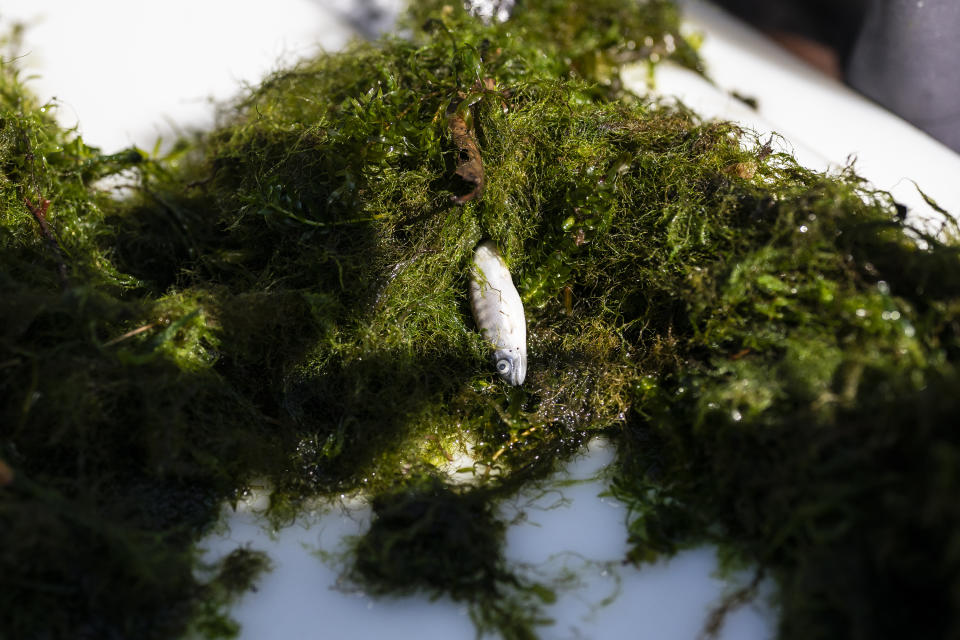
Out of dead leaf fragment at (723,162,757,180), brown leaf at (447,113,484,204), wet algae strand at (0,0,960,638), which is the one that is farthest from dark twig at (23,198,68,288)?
dead leaf fragment at (723,162,757,180)

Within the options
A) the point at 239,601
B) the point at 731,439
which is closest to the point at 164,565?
the point at 239,601

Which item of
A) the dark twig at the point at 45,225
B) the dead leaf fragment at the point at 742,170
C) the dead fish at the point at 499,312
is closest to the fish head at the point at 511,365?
the dead fish at the point at 499,312

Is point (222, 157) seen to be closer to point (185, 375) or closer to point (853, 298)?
point (185, 375)

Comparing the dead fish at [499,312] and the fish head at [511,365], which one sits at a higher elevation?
the dead fish at [499,312]

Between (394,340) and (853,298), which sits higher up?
(394,340)

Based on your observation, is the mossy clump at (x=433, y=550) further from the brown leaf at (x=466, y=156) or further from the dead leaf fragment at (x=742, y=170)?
the dead leaf fragment at (x=742, y=170)

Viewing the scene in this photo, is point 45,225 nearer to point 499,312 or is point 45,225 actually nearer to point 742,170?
point 499,312

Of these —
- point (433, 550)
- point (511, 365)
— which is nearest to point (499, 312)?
point (511, 365)

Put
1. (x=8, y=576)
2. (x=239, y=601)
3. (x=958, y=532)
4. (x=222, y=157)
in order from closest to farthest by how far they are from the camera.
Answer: (x=958, y=532)
(x=8, y=576)
(x=239, y=601)
(x=222, y=157)
